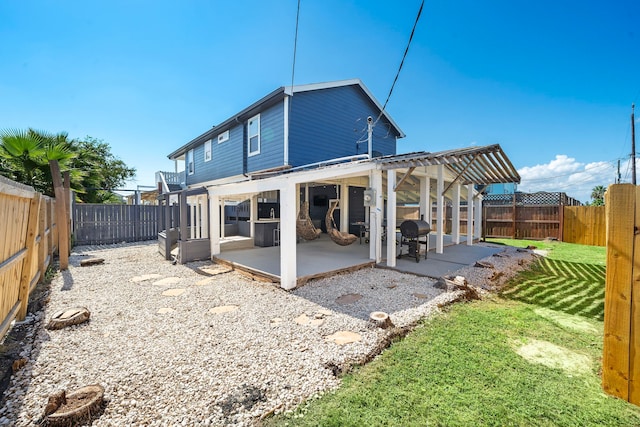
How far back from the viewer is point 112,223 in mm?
11375

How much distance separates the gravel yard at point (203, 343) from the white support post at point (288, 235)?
1.05ft

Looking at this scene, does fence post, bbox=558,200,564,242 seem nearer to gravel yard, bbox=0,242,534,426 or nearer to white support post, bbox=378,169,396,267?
gravel yard, bbox=0,242,534,426

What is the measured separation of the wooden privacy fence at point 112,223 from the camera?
10.7m

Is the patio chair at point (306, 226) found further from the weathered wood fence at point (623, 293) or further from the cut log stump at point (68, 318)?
the weathered wood fence at point (623, 293)

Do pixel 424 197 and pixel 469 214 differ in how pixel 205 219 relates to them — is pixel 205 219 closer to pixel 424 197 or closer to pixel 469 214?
pixel 424 197

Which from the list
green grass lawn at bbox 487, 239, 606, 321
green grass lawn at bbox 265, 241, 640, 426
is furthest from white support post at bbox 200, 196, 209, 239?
green grass lawn at bbox 487, 239, 606, 321

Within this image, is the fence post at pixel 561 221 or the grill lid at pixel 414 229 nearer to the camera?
the grill lid at pixel 414 229

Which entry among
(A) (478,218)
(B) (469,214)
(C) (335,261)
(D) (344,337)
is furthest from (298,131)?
→ (A) (478,218)

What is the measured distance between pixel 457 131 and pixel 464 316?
15798 mm

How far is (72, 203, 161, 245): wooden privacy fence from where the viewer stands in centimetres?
1073

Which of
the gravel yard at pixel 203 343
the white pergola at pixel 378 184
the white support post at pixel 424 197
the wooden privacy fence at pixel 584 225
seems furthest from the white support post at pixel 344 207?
the wooden privacy fence at pixel 584 225

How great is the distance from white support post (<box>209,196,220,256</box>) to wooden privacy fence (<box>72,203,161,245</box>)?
497 centimetres

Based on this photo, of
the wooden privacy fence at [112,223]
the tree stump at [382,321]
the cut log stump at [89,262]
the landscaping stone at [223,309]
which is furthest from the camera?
the wooden privacy fence at [112,223]

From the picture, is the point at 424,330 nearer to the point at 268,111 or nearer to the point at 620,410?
the point at 620,410
